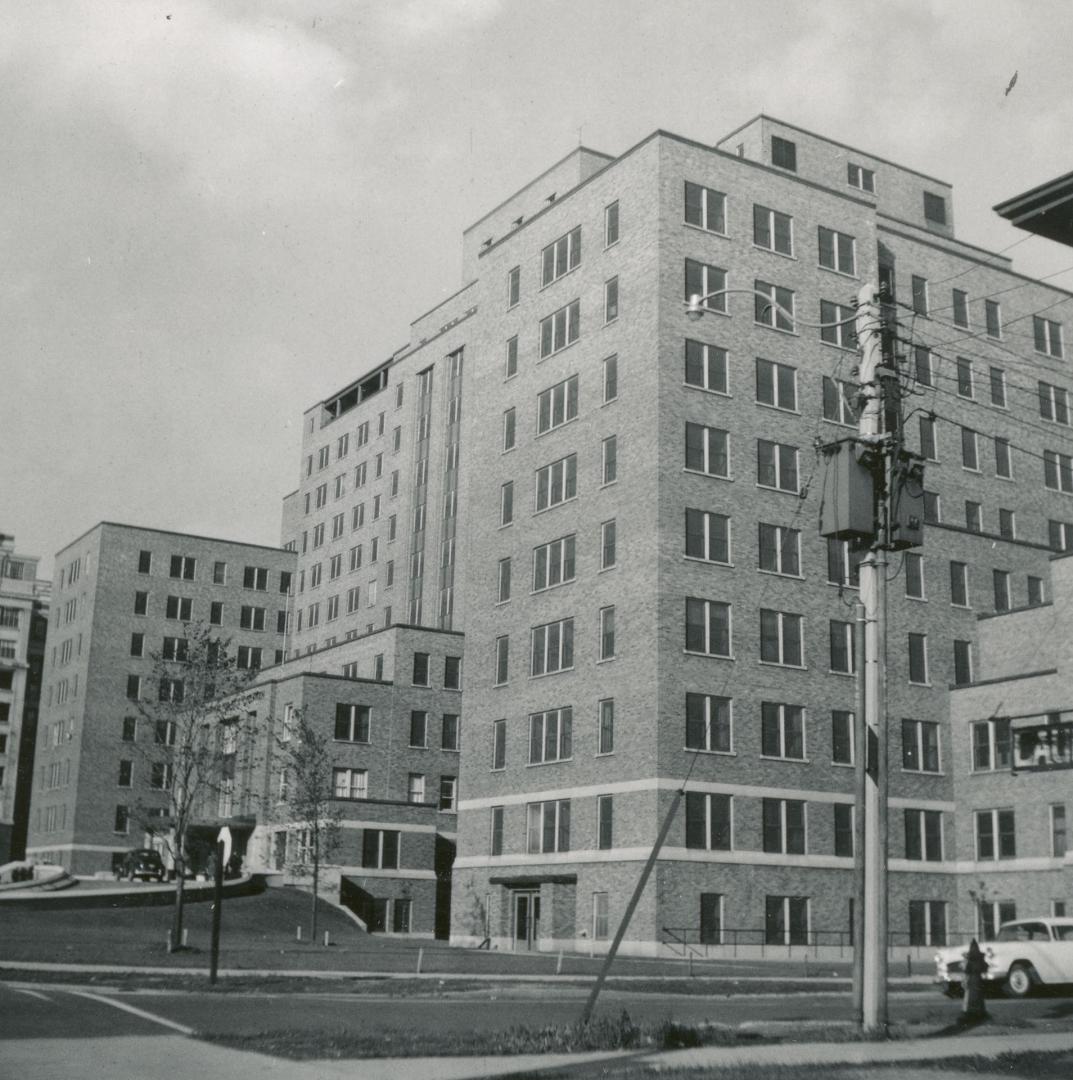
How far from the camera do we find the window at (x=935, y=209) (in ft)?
263

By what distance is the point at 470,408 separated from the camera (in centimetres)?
8756

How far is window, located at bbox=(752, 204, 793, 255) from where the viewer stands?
6141 centimetres

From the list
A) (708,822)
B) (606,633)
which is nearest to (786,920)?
(708,822)

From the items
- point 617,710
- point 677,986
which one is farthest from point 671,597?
point 677,986

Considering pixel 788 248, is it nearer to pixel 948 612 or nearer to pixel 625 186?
pixel 625 186

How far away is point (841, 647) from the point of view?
59.4 m

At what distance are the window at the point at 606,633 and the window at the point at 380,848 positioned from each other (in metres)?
18.5

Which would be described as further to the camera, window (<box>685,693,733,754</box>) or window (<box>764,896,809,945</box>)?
window (<box>764,896,809,945</box>)

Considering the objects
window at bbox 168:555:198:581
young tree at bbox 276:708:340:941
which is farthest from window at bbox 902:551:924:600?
window at bbox 168:555:198:581

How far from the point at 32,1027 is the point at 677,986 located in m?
17.2

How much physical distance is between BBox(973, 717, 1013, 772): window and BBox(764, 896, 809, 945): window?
10350 millimetres

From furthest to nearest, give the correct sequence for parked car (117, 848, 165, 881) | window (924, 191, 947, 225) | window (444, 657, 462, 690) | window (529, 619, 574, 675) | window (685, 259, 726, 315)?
window (924, 191, 947, 225) < window (444, 657, 462, 690) < parked car (117, 848, 165, 881) < window (529, 619, 574, 675) < window (685, 259, 726, 315)

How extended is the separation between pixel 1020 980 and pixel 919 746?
29.7 m

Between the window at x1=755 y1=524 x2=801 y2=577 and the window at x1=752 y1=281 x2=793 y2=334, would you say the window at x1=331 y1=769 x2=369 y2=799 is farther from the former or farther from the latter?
the window at x1=752 y1=281 x2=793 y2=334
